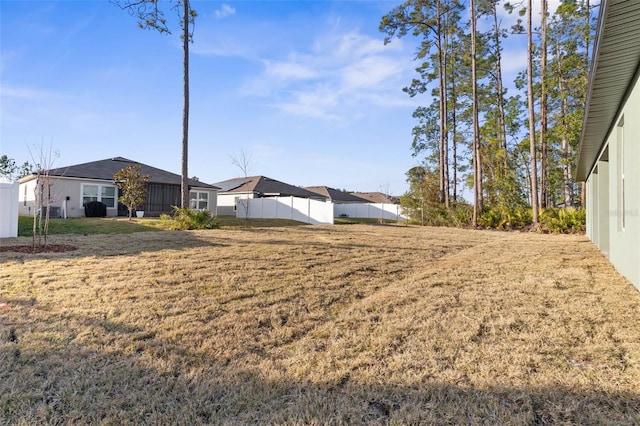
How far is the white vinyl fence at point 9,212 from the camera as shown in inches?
349

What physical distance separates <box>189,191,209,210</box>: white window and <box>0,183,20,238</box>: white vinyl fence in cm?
1248

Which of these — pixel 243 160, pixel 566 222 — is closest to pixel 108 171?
pixel 243 160

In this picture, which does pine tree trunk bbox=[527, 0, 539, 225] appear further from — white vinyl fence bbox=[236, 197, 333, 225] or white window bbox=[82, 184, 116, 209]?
white window bbox=[82, 184, 116, 209]

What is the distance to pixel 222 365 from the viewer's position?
2.82 metres

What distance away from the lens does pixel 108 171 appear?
19.6m

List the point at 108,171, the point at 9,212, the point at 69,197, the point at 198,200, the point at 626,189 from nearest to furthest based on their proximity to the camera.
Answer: the point at 626,189 → the point at 9,212 → the point at 69,197 → the point at 108,171 → the point at 198,200

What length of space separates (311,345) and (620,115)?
612cm

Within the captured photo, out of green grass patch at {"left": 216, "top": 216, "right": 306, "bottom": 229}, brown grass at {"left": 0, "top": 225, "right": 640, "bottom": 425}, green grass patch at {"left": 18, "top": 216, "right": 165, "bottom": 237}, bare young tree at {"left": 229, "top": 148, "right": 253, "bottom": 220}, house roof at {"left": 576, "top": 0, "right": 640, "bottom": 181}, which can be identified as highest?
bare young tree at {"left": 229, "top": 148, "right": 253, "bottom": 220}

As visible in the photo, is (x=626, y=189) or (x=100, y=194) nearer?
(x=626, y=189)

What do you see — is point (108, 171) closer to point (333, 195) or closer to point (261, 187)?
point (261, 187)

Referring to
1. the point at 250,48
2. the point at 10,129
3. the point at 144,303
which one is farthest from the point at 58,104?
the point at 144,303

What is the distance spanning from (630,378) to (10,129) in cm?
1724

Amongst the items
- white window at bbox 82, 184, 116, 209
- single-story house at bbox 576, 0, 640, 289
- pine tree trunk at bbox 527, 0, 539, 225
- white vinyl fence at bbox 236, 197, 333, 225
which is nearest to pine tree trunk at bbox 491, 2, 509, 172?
pine tree trunk at bbox 527, 0, 539, 225

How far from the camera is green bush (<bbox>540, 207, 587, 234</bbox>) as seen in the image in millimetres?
14750
